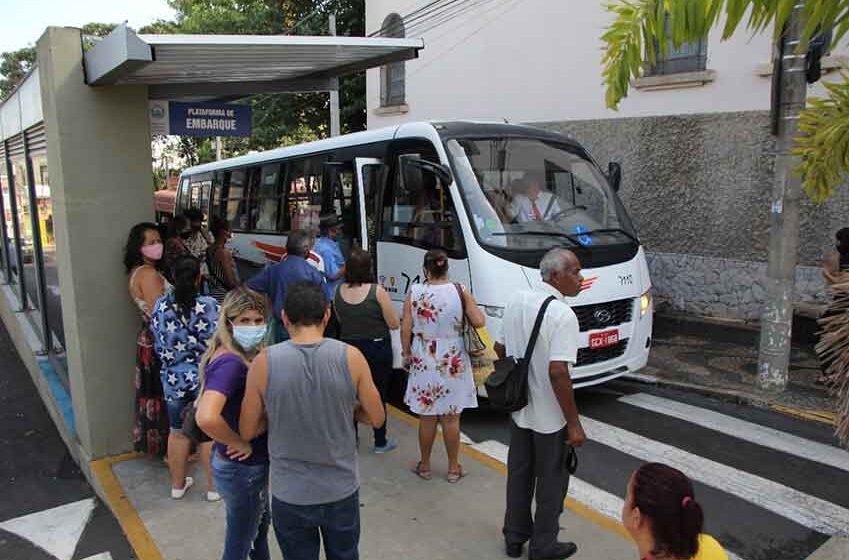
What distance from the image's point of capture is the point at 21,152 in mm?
6496

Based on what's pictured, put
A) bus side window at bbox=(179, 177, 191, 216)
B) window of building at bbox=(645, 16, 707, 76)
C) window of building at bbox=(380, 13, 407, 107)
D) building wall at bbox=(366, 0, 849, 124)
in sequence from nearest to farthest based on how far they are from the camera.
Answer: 1. building wall at bbox=(366, 0, 849, 124)
2. window of building at bbox=(645, 16, 707, 76)
3. window of building at bbox=(380, 13, 407, 107)
4. bus side window at bbox=(179, 177, 191, 216)

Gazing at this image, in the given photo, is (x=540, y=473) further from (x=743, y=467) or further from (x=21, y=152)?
(x=21, y=152)

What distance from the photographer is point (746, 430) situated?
571cm

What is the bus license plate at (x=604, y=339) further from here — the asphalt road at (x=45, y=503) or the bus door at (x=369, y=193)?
the asphalt road at (x=45, y=503)

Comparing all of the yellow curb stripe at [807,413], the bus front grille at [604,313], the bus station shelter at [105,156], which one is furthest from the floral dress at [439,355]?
the yellow curb stripe at [807,413]

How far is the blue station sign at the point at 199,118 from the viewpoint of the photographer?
6414 millimetres

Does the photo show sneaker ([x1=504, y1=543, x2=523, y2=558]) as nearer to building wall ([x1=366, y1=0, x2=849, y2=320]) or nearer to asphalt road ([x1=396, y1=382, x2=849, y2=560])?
asphalt road ([x1=396, y1=382, x2=849, y2=560])

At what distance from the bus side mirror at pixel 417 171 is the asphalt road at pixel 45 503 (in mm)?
3842

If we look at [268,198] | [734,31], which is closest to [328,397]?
[734,31]

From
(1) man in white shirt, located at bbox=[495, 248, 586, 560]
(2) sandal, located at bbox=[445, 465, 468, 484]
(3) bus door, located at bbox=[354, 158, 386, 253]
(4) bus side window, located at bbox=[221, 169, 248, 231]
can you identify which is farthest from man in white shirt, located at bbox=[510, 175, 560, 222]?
(4) bus side window, located at bbox=[221, 169, 248, 231]

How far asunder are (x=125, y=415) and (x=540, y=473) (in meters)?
3.04

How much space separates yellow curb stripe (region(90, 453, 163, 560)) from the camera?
140 inches

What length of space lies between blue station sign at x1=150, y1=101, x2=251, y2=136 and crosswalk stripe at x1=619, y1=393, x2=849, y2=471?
199 inches

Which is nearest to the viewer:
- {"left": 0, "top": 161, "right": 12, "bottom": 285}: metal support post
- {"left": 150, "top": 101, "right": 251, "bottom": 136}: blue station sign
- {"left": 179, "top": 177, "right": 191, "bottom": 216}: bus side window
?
{"left": 150, "top": 101, "right": 251, "bottom": 136}: blue station sign
